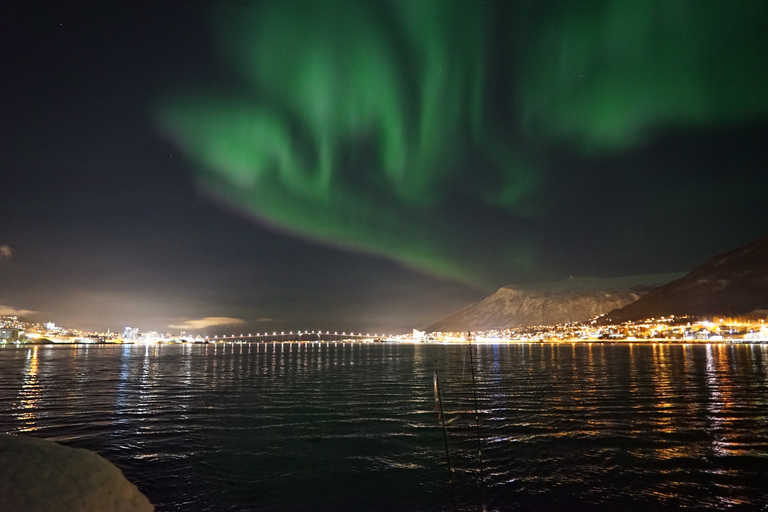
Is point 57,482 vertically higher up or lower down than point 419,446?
higher up

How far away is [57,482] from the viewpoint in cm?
1080

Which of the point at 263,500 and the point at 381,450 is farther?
the point at 381,450

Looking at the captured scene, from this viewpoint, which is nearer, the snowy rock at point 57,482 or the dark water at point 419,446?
the snowy rock at point 57,482

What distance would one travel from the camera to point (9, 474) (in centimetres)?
1028

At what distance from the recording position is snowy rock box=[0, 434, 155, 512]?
9.95m

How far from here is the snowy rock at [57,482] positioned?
392 inches

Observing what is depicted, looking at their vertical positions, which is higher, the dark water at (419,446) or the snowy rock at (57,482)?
the snowy rock at (57,482)

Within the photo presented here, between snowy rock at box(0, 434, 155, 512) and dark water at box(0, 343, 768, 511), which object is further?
dark water at box(0, 343, 768, 511)

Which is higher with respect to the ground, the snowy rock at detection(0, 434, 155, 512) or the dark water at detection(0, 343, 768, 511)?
the snowy rock at detection(0, 434, 155, 512)

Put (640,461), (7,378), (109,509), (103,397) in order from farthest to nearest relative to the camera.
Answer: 1. (7,378)
2. (103,397)
3. (640,461)
4. (109,509)

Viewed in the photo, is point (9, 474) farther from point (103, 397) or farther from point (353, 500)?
point (103, 397)

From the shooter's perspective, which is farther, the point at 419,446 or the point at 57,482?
the point at 419,446

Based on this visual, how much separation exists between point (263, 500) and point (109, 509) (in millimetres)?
4324

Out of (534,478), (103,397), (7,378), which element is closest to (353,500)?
(534,478)
